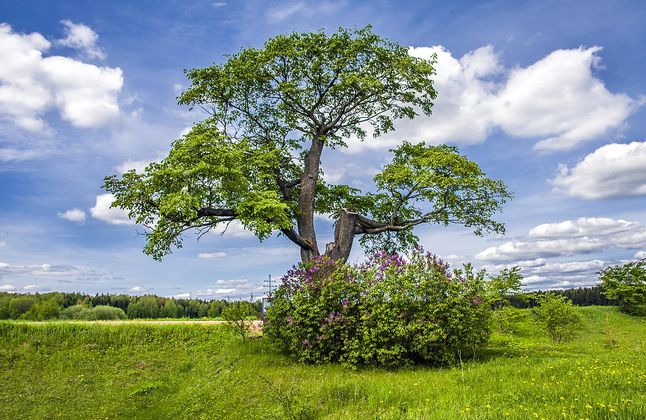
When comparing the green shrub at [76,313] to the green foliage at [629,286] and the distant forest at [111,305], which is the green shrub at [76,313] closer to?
the distant forest at [111,305]

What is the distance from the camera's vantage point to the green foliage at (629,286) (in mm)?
31859

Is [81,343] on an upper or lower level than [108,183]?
lower

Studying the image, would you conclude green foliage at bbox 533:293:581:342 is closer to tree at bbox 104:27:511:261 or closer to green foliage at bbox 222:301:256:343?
tree at bbox 104:27:511:261

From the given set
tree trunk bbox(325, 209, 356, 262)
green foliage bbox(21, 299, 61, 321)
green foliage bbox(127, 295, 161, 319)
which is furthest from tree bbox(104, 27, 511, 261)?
green foliage bbox(127, 295, 161, 319)

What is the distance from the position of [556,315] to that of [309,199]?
12.7 metres

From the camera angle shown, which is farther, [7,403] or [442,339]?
[7,403]

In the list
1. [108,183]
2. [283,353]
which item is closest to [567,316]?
[283,353]

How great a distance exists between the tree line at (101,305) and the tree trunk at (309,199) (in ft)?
34.6

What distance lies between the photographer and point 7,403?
13.9 metres

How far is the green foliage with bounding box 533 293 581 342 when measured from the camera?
69.5 ft

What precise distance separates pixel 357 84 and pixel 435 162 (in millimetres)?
4875

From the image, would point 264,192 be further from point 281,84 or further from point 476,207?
point 476,207

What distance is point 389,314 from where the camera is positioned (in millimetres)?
12891

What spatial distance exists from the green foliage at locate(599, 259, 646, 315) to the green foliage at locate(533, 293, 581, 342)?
504 inches
